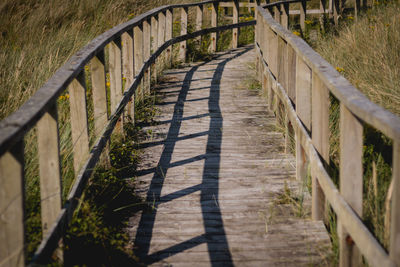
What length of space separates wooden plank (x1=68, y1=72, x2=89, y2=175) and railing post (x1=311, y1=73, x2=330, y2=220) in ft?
5.15

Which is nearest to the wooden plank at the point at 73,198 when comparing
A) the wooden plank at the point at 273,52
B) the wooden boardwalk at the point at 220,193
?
the wooden boardwalk at the point at 220,193

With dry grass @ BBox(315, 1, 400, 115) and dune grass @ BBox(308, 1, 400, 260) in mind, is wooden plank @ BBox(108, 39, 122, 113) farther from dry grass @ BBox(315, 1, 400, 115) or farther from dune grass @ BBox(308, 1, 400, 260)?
dry grass @ BBox(315, 1, 400, 115)

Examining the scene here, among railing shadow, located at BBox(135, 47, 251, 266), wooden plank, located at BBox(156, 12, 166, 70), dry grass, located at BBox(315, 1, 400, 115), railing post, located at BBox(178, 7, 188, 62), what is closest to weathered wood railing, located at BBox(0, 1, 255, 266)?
railing shadow, located at BBox(135, 47, 251, 266)

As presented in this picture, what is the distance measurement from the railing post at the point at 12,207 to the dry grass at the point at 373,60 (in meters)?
3.99

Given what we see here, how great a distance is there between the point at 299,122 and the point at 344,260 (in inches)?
65.7

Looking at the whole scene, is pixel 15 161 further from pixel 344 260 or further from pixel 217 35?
Result: pixel 217 35

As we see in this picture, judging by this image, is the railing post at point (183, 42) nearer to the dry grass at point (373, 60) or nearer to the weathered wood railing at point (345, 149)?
the dry grass at point (373, 60)

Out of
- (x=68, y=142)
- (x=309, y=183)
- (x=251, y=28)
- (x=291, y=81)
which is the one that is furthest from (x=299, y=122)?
(x=251, y=28)

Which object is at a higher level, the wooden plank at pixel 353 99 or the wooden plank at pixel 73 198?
the wooden plank at pixel 353 99

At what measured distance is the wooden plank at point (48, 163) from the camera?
3.05m

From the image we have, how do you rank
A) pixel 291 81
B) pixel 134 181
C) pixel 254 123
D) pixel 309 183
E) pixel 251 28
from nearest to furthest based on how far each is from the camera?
1. pixel 309 183
2. pixel 134 181
3. pixel 291 81
4. pixel 254 123
5. pixel 251 28

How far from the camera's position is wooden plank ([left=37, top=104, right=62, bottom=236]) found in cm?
305

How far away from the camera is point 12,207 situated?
8.09 feet

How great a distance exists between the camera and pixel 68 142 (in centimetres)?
469
